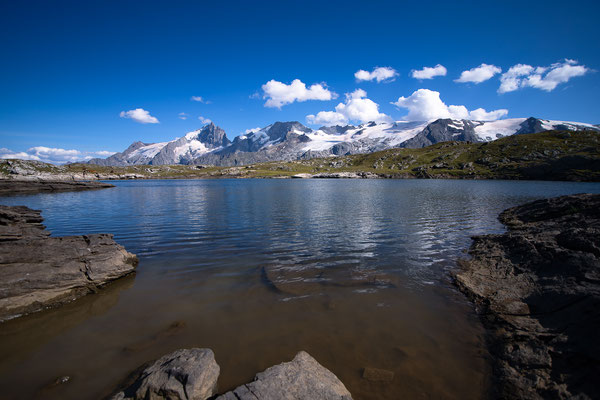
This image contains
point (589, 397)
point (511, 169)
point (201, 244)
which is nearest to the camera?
point (589, 397)

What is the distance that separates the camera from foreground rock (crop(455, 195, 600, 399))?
7422mm

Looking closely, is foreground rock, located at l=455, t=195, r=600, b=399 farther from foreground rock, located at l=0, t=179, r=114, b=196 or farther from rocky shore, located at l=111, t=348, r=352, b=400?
foreground rock, located at l=0, t=179, r=114, b=196

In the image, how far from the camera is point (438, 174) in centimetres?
19038

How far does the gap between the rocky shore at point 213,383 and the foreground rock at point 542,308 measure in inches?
220

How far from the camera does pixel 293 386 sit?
23.4 ft

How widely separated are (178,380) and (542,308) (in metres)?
14.4

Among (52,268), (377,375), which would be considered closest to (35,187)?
(52,268)

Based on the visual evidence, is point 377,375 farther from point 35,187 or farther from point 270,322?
point 35,187

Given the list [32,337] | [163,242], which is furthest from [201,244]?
[32,337]

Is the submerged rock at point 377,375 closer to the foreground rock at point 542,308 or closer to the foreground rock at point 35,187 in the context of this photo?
the foreground rock at point 542,308

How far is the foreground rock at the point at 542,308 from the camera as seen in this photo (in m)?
7.42

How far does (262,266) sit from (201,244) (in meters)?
8.78

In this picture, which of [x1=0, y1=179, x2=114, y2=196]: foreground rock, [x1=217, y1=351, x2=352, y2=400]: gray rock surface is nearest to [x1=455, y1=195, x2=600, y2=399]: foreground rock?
[x1=217, y1=351, x2=352, y2=400]: gray rock surface

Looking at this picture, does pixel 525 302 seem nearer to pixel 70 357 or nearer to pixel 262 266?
pixel 262 266
